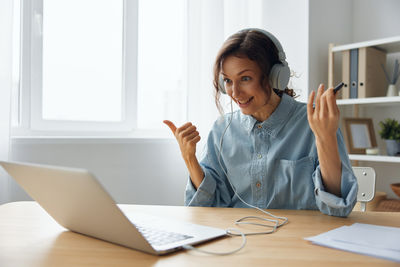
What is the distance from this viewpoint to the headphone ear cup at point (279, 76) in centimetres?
112

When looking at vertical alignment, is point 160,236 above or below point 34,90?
below

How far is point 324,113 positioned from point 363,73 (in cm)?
146

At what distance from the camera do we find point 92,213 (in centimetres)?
64

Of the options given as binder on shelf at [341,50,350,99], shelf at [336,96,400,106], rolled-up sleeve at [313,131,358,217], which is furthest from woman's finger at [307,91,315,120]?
binder on shelf at [341,50,350,99]

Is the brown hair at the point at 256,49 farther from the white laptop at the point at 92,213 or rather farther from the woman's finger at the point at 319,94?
the white laptop at the point at 92,213

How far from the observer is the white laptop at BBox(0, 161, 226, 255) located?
58 centimetres

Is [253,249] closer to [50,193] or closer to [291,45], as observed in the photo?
[50,193]

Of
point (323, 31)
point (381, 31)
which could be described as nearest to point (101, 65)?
point (323, 31)

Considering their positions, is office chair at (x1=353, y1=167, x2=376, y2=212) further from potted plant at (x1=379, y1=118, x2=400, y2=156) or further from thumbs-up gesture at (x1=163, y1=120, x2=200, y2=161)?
potted plant at (x1=379, y1=118, x2=400, y2=156)

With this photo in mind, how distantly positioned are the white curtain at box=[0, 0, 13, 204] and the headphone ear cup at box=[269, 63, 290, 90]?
1093mm

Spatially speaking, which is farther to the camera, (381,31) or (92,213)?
(381,31)

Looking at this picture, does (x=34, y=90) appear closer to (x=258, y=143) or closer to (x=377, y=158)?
(x=258, y=143)

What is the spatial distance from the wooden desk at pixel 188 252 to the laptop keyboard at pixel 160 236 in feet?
0.14

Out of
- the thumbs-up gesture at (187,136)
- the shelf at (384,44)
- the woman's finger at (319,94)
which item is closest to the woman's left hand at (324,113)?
the woman's finger at (319,94)
